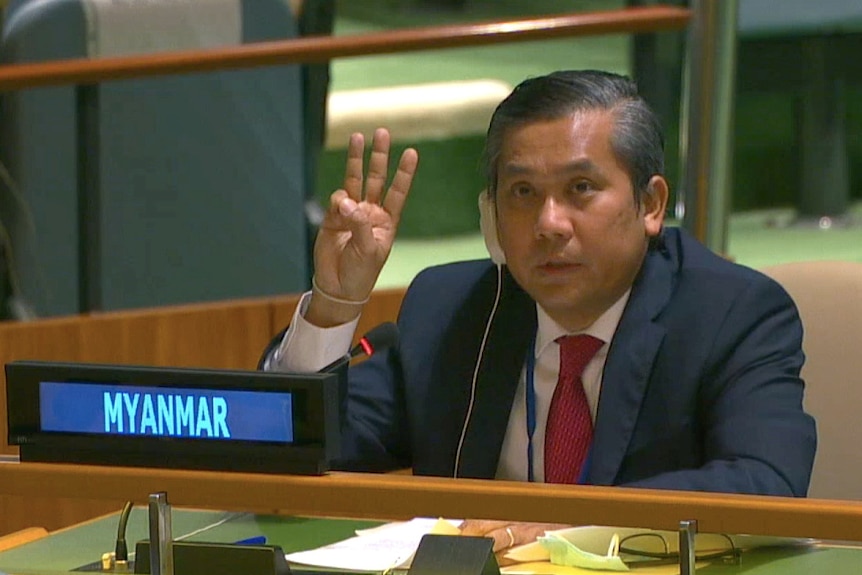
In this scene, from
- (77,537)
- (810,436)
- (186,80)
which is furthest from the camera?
(186,80)

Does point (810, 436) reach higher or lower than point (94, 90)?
lower

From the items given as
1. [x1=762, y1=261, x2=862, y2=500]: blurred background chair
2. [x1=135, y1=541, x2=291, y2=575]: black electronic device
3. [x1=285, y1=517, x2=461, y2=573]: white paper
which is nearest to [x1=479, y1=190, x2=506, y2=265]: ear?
[x1=762, y1=261, x2=862, y2=500]: blurred background chair

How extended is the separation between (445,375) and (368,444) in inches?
5.4

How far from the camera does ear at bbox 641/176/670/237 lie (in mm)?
2266

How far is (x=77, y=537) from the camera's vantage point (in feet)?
6.51

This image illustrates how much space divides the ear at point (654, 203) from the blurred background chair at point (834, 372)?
0.29 metres

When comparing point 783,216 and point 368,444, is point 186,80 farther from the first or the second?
point 783,216

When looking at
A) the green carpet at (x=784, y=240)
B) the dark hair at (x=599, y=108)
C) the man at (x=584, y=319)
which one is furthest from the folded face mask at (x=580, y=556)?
the green carpet at (x=784, y=240)

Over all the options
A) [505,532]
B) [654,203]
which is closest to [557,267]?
[654,203]

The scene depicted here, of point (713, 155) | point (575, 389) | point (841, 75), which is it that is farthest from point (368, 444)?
point (841, 75)

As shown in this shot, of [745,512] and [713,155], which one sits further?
[713,155]

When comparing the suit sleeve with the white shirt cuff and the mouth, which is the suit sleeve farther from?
the white shirt cuff

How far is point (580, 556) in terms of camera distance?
1717mm

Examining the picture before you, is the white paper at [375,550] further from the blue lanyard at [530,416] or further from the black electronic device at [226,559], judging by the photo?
the blue lanyard at [530,416]
